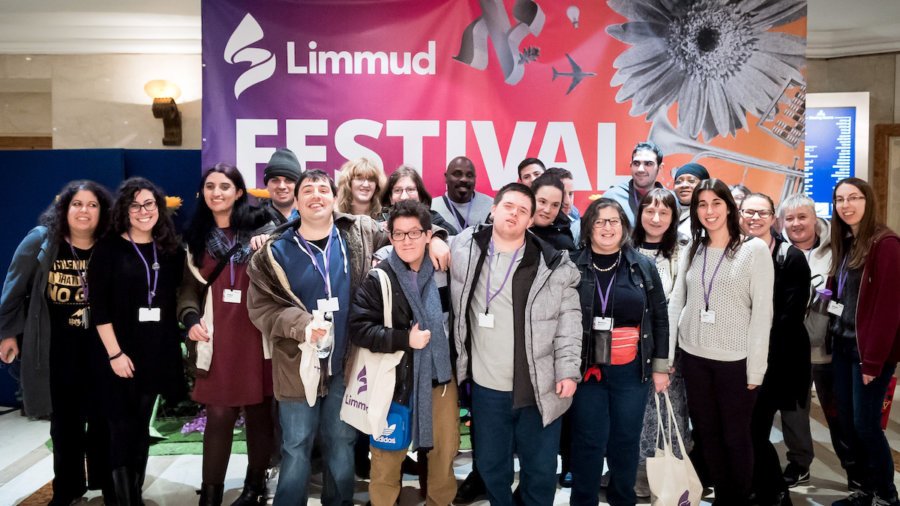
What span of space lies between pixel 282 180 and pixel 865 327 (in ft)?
10.0

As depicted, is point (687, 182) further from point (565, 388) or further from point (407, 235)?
point (407, 235)

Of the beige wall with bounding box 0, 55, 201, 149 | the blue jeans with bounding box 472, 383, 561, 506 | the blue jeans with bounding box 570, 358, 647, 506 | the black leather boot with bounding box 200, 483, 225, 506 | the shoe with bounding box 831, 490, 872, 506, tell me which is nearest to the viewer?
the blue jeans with bounding box 472, 383, 561, 506

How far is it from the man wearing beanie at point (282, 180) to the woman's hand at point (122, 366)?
3.16 ft

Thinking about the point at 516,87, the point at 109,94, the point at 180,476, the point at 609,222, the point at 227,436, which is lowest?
the point at 180,476

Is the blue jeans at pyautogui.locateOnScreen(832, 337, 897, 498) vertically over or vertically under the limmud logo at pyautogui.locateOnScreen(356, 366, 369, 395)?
under

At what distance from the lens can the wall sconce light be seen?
19.9ft

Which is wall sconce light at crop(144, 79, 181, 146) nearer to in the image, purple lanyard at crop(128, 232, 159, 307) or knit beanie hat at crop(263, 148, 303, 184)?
knit beanie hat at crop(263, 148, 303, 184)

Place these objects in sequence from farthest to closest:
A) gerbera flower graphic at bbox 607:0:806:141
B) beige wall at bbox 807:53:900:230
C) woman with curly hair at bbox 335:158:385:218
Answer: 1. beige wall at bbox 807:53:900:230
2. gerbera flower graphic at bbox 607:0:806:141
3. woman with curly hair at bbox 335:158:385:218

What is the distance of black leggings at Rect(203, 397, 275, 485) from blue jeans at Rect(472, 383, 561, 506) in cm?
109

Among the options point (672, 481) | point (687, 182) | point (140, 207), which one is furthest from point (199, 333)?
point (687, 182)

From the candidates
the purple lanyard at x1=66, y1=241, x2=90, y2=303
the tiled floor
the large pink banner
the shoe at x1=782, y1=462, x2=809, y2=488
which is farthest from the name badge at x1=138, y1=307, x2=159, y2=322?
the shoe at x1=782, y1=462, x2=809, y2=488

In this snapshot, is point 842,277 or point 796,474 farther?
point 796,474

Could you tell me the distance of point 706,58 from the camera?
14.8ft

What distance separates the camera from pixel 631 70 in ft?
14.7
